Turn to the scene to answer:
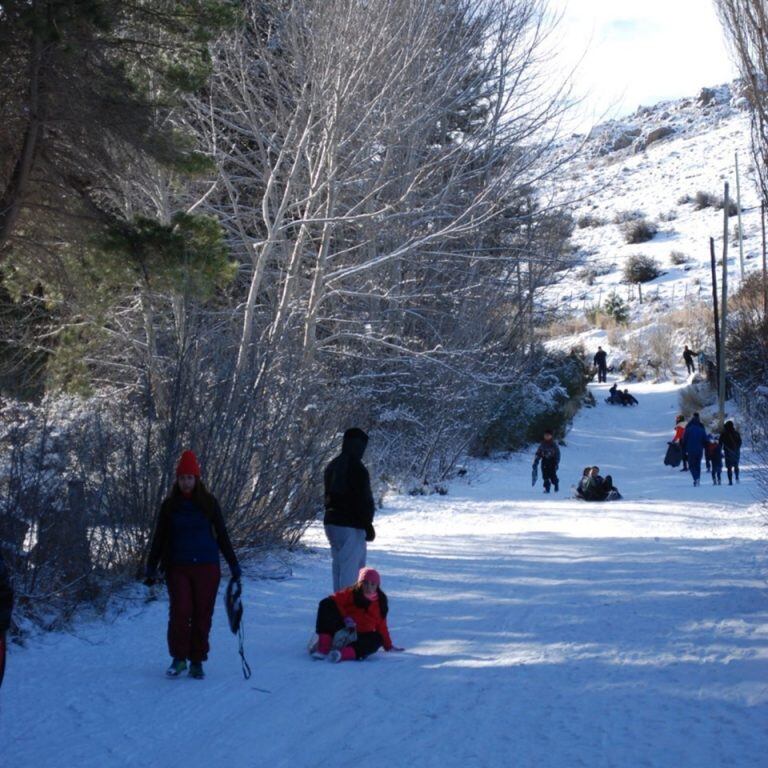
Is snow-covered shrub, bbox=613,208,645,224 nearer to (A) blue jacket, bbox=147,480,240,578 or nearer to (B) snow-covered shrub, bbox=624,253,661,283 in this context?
(B) snow-covered shrub, bbox=624,253,661,283

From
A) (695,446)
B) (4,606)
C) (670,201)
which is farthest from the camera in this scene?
(670,201)

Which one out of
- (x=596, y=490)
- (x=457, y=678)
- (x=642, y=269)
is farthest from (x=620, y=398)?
(x=457, y=678)

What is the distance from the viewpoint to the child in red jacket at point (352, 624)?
28.7 ft

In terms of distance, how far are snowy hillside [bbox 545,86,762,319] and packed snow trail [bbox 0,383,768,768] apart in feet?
147

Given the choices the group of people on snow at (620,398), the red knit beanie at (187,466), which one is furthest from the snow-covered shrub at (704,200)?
the red knit beanie at (187,466)

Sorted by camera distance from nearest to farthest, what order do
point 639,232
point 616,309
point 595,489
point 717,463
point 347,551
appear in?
point 347,551 → point 595,489 → point 717,463 → point 616,309 → point 639,232

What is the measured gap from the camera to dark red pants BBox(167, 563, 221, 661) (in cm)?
804

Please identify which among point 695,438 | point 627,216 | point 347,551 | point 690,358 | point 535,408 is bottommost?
point 347,551

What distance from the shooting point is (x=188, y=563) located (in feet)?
26.5

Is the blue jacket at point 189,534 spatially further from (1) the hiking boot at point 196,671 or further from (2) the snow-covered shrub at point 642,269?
(2) the snow-covered shrub at point 642,269

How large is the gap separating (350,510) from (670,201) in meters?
110

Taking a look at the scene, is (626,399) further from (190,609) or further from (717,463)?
(190,609)

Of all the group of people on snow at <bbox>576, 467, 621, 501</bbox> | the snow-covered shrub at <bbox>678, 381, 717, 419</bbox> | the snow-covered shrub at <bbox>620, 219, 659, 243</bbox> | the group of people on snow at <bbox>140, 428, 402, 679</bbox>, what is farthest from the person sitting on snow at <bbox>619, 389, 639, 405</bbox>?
the snow-covered shrub at <bbox>620, 219, 659, 243</bbox>

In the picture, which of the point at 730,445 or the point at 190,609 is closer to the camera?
the point at 190,609
